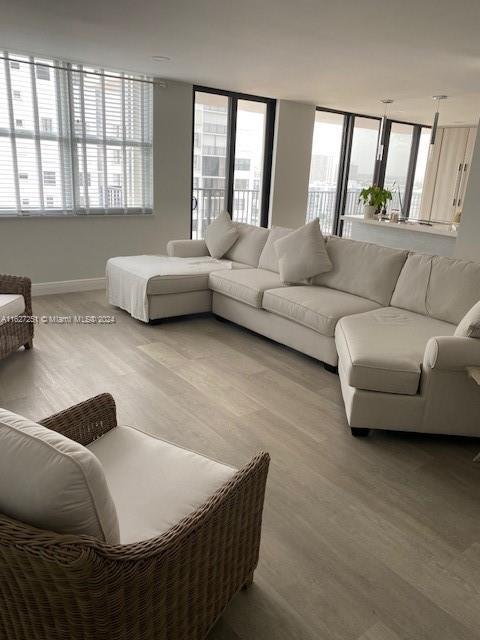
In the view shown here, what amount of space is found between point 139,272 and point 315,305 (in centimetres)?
166

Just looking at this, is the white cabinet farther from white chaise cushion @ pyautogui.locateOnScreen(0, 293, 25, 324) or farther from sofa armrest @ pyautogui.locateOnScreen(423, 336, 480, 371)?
white chaise cushion @ pyautogui.locateOnScreen(0, 293, 25, 324)

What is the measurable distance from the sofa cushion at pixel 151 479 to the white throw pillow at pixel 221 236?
3411 millimetres

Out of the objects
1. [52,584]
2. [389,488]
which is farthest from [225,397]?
[52,584]

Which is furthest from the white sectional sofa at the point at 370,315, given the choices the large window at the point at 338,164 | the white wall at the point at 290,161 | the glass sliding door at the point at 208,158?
the large window at the point at 338,164

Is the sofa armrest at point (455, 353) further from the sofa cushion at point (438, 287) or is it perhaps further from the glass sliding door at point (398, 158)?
the glass sliding door at point (398, 158)

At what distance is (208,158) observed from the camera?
6199mm

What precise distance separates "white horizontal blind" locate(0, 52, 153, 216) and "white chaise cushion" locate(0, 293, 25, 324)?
1.83 meters

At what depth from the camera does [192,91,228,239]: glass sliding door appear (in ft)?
19.7

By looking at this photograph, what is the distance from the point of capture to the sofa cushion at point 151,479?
1272 millimetres

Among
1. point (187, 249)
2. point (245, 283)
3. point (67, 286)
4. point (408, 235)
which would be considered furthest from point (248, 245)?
point (67, 286)

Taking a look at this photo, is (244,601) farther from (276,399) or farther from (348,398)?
(276,399)

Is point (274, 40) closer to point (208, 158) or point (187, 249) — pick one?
point (187, 249)

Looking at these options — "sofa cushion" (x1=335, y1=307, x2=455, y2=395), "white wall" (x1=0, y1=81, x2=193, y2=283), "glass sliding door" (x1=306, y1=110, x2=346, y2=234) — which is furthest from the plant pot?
"sofa cushion" (x1=335, y1=307, x2=455, y2=395)

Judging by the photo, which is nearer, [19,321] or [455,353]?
[455,353]
